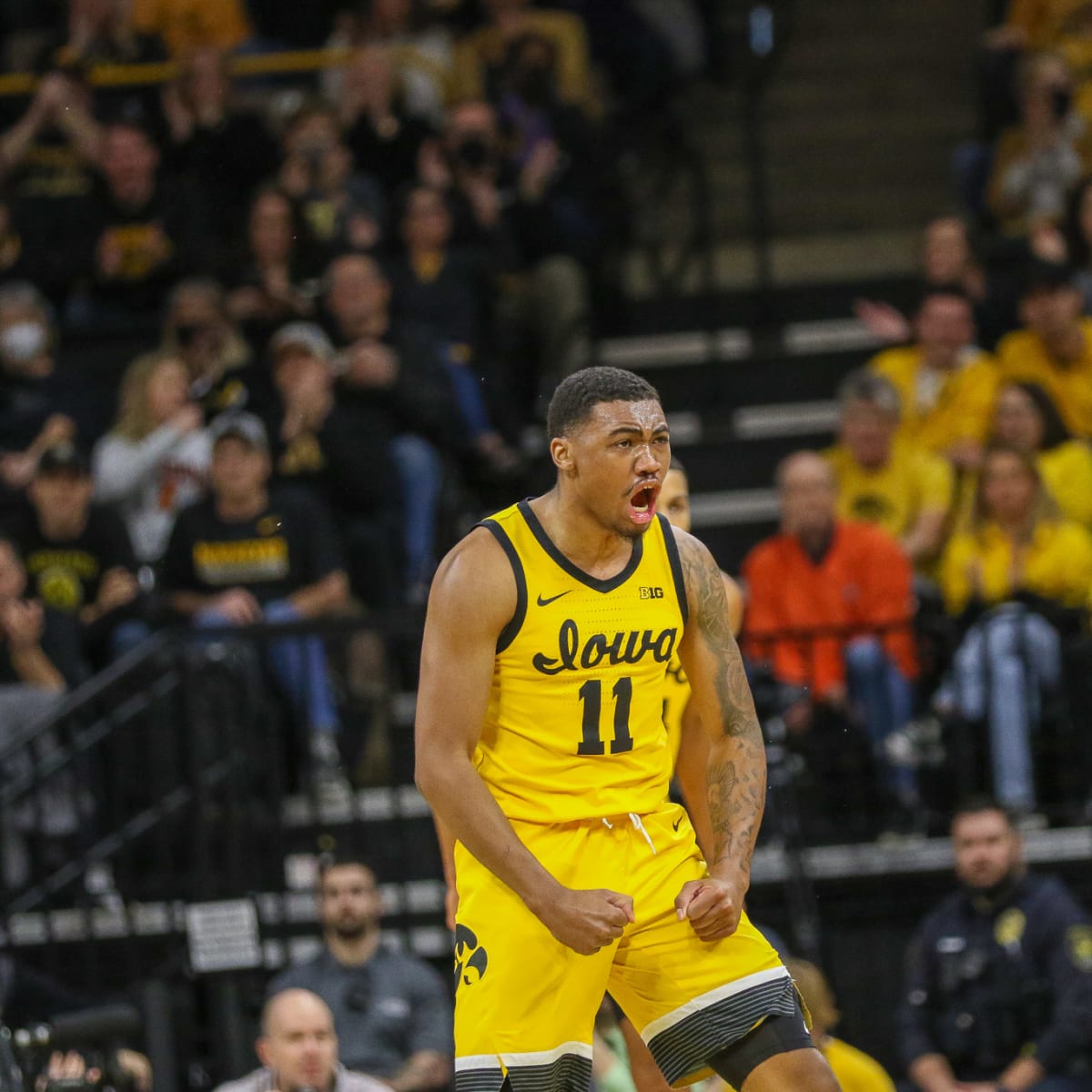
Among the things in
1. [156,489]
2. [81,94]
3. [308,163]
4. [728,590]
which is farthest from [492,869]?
[81,94]

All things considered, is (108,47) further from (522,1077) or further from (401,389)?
(522,1077)

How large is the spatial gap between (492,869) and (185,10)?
1070cm

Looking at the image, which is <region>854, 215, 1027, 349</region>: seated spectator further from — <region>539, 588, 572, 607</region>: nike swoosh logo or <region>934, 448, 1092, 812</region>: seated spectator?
<region>539, 588, 572, 607</region>: nike swoosh logo

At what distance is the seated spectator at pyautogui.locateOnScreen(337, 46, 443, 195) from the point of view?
506 inches

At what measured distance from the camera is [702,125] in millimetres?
14453

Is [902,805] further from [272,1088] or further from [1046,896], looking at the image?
[272,1088]

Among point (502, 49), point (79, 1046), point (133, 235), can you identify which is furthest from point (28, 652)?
point (502, 49)

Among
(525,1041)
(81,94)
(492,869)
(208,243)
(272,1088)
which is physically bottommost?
(272,1088)

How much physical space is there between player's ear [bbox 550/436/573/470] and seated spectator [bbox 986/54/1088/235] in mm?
7613

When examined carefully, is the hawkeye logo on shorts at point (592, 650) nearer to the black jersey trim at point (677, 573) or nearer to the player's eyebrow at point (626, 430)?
the black jersey trim at point (677, 573)

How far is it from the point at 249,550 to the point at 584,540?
517 cm

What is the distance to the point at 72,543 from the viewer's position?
406 inches

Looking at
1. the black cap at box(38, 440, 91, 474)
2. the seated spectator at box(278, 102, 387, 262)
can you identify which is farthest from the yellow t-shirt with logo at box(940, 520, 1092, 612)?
the black cap at box(38, 440, 91, 474)

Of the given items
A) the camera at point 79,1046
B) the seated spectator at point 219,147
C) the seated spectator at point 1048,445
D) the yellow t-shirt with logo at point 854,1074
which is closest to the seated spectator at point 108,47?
the seated spectator at point 219,147
